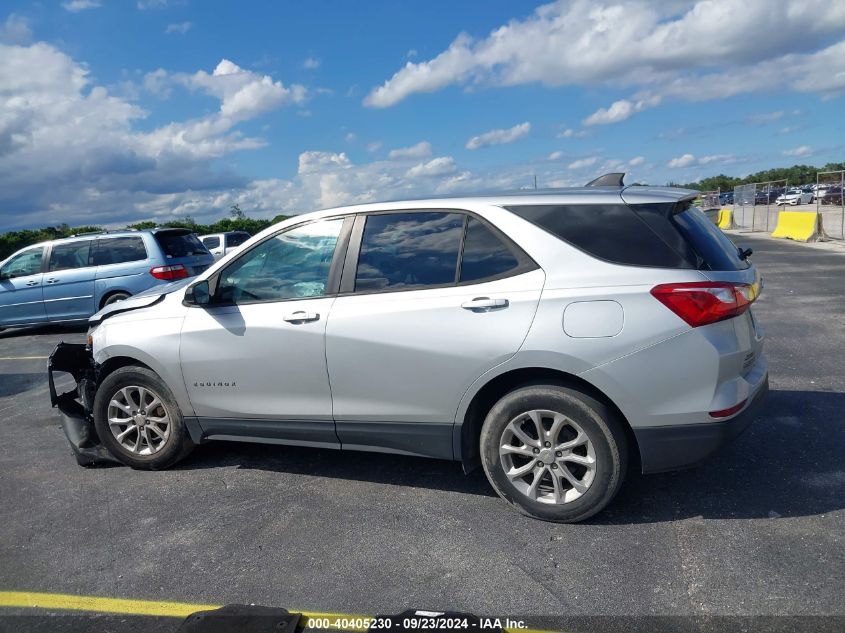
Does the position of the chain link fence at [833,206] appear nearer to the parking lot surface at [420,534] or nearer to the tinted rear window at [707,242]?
the parking lot surface at [420,534]

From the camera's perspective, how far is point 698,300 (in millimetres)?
3314

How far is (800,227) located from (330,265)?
72.9ft

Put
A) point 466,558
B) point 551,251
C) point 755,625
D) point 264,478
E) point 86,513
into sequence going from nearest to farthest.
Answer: point 755,625, point 466,558, point 551,251, point 86,513, point 264,478

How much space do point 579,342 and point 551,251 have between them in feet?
1.74

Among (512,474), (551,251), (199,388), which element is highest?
(551,251)

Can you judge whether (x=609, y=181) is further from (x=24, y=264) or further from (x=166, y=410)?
(x=24, y=264)

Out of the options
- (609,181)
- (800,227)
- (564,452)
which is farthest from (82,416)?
(800,227)

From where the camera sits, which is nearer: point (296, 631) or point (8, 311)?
point (296, 631)

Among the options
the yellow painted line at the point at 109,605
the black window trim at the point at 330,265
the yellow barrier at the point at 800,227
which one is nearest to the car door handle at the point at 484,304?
the black window trim at the point at 330,265

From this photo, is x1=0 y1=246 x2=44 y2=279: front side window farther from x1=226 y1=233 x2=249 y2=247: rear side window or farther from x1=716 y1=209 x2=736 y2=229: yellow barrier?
x1=716 y1=209 x2=736 y2=229: yellow barrier

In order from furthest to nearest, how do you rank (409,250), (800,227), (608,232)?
(800,227) → (409,250) → (608,232)

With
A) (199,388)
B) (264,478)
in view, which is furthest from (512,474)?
(199,388)

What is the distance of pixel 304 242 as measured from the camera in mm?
4285

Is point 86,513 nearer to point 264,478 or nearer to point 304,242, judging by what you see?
point 264,478
